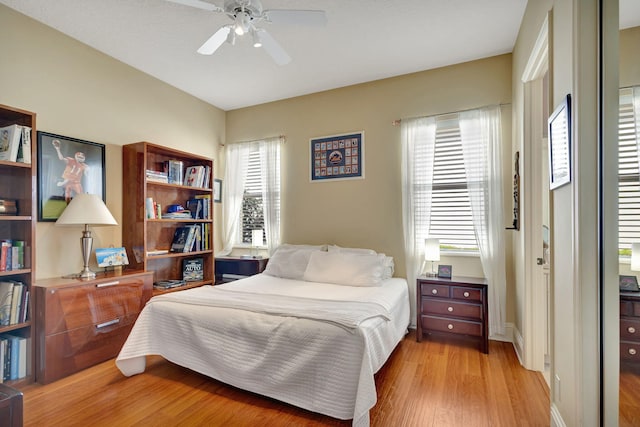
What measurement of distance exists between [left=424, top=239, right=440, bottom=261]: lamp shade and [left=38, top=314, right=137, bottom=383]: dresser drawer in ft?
9.65

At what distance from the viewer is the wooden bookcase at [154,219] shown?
3195 mm

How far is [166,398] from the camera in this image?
2.13 m

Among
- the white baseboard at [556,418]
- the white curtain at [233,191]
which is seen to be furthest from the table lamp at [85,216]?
the white baseboard at [556,418]

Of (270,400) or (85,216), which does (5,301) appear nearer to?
(85,216)

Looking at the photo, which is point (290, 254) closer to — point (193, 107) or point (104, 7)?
point (193, 107)

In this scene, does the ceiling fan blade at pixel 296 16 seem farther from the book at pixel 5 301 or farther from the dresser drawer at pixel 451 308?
the book at pixel 5 301

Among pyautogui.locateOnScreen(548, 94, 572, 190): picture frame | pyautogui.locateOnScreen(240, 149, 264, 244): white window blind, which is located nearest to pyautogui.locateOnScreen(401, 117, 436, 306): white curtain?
pyautogui.locateOnScreen(548, 94, 572, 190): picture frame

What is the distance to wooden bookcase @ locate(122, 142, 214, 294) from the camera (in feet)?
10.5

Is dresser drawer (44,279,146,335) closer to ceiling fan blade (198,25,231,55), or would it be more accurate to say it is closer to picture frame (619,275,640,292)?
ceiling fan blade (198,25,231,55)

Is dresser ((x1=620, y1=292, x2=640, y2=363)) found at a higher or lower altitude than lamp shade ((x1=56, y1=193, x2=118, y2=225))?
lower

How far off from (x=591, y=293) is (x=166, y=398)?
99.7 inches

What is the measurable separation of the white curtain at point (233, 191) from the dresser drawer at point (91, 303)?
1.59 m

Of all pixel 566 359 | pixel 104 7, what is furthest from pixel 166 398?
pixel 104 7

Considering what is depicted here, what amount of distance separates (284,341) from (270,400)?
1.63ft
